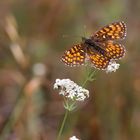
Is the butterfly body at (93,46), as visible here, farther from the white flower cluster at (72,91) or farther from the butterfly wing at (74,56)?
the white flower cluster at (72,91)

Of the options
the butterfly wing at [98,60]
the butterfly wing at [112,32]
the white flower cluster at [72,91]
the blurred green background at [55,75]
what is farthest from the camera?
the blurred green background at [55,75]

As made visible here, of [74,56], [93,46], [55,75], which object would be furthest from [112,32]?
[55,75]

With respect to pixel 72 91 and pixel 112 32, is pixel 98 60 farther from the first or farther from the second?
pixel 112 32

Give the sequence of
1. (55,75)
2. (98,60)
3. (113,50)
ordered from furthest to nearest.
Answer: (55,75) < (113,50) < (98,60)

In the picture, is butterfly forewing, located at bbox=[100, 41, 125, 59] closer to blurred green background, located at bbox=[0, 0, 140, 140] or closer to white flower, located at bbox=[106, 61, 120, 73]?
white flower, located at bbox=[106, 61, 120, 73]

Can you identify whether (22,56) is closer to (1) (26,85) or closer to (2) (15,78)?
(2) (15,78)

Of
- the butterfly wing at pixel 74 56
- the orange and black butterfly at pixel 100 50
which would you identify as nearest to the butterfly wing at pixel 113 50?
the orange and black butterfly at pixel 100 50
